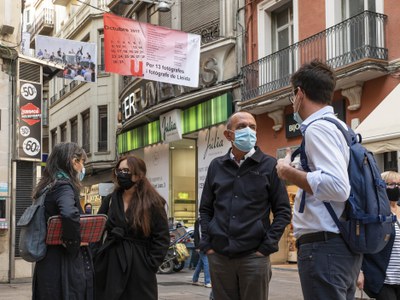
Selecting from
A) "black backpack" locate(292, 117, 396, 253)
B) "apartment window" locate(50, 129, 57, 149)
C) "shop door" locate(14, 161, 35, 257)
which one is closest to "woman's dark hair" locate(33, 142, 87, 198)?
"black backpack" locate(292, 117, 396, 253)

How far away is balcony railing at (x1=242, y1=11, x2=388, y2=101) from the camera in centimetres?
1475

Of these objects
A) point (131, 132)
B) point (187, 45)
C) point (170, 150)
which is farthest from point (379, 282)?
point (131, 132)

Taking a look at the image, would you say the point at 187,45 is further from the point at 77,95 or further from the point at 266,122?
the point at 77,95

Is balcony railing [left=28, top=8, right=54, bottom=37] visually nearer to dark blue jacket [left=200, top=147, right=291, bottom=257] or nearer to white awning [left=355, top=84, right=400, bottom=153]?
white awning [left=355, top=84, right=400, bottom=153]

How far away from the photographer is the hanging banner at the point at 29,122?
13.9 metres

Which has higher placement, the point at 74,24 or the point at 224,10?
the point at 74,24

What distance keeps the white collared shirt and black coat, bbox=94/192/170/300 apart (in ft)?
7.36

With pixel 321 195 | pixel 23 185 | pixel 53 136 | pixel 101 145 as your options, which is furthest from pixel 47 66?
pixel 53 136

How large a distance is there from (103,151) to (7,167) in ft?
59.0

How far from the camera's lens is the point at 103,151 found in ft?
104

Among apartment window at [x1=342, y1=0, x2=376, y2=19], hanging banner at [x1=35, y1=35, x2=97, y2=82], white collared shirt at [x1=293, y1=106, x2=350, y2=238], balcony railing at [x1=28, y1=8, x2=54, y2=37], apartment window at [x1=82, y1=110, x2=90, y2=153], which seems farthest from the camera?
balcony railing at [x1=28, y1=8, x2=54, y2=37]

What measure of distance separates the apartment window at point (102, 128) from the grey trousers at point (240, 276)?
90.3 ft

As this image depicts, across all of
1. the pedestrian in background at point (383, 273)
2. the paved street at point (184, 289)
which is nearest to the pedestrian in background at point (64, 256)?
the pedestrian in background at point (383, 273)

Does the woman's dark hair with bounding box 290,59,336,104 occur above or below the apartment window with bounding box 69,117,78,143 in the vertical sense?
below
